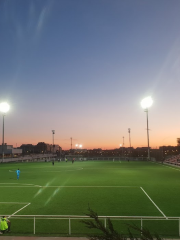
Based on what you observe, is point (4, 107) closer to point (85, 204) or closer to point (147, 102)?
point (147, 102)

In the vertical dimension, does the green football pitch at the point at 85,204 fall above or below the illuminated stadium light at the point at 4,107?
below

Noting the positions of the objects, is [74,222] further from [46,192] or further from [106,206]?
[46,192]

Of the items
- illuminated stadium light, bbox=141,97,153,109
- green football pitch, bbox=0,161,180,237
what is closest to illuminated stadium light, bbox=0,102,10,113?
illuminated stadium light, bbox=141,97,153,109

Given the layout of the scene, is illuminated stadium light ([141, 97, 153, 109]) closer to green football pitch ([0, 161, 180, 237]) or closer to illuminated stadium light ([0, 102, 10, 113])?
illuminated stadium light ([0, 102, 10, 113])

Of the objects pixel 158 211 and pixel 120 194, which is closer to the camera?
pixel 158 211

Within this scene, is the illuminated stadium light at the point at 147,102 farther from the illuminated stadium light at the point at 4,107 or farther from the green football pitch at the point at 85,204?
the green football pitch at the point at 85,204

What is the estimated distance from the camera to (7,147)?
105 m

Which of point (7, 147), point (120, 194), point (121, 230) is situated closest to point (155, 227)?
point (121, 230)

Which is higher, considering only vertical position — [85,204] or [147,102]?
[147,102]

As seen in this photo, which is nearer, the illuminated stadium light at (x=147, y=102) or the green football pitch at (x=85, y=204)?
the green football pitch at (x=85, y=204)

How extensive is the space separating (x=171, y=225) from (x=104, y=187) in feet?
45.2

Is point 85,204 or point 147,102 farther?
point 147,102

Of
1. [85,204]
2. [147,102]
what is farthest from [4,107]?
[85,204]

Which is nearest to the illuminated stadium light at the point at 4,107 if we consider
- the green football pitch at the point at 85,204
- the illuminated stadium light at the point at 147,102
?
the illuminated stadium light at the point at 147,102
